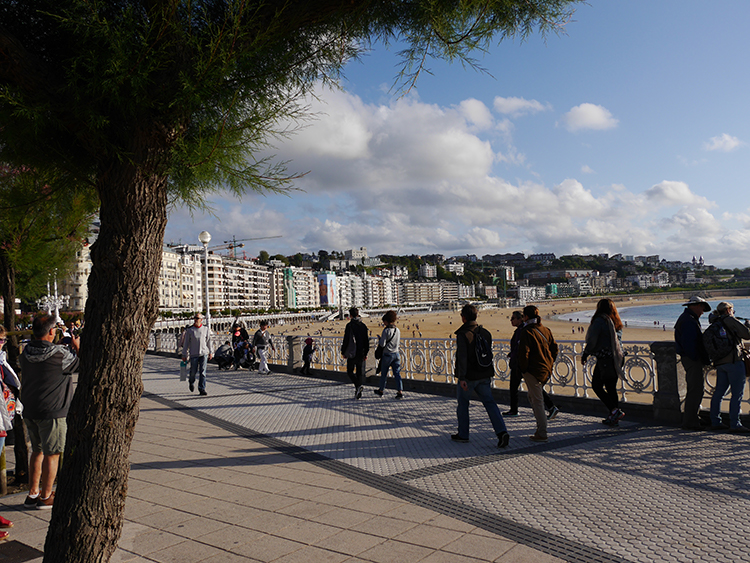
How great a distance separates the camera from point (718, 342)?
20.4 feet

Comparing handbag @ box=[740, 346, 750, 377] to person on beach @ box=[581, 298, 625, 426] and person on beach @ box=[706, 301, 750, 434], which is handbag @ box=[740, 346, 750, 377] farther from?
person on beach @ box=[581, 298, 625, 426]

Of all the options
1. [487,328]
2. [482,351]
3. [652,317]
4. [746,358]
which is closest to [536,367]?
[482,351]

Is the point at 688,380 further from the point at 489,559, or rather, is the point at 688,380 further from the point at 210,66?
the point at 210,66

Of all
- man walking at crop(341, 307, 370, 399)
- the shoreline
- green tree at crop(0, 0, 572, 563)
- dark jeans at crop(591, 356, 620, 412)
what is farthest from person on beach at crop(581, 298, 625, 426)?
green tree at crop(0, 0, 572, 563)

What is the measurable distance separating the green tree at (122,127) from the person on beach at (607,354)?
16.5 feet

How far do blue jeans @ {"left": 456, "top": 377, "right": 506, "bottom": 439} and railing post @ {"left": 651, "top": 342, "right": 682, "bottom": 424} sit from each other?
2.49m

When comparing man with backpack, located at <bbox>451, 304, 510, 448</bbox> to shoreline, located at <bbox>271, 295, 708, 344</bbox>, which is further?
shoreline, located at <bbox>271, 295, 708, 344</bbox>

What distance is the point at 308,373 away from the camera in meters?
14.5

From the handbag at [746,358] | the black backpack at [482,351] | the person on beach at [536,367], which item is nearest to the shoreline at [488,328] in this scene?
the handbag at [746,358]

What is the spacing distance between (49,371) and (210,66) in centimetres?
340

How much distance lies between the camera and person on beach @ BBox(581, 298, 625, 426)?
6911 mm

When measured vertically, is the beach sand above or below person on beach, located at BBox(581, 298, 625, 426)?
below

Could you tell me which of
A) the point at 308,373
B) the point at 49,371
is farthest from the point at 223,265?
the point at 49,371

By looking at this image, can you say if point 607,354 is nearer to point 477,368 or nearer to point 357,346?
point 477,368
